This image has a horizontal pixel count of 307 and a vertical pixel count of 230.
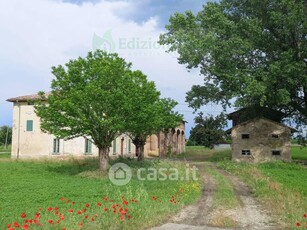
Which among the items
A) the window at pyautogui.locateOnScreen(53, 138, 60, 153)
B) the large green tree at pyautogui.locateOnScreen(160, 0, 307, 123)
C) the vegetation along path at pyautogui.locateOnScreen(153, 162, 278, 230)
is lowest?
the vegetation along path at pyautogui.locateOnScreen(153, 162, 278, 230)

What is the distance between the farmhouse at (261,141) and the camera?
3344 centimetres

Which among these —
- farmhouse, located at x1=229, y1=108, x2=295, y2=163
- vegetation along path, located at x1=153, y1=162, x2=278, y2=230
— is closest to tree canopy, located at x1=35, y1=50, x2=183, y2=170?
vegetation along path, located at x1=153, y1=162, x2=278, y2=230

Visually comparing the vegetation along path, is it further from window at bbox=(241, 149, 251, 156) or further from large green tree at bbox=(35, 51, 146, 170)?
window at bbox=(241, 149, 251, 156)

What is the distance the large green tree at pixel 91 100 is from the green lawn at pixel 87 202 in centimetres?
289

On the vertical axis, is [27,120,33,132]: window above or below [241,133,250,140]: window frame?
above

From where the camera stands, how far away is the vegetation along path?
358 inches

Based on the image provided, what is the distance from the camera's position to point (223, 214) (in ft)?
33.9

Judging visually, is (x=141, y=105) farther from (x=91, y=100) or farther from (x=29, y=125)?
(x=29, y=125)

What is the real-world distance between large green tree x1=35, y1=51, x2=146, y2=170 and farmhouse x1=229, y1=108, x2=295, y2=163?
48.5ft

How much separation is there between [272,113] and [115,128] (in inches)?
760

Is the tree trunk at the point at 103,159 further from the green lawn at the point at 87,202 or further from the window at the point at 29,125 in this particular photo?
the window at the point at 29,125

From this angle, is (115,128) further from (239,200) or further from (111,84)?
(239,200)

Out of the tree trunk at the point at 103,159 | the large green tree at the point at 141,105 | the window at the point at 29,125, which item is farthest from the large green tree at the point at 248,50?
the window at the point at 29,125

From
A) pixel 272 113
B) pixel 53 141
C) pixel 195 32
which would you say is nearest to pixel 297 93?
pixel 272 113
